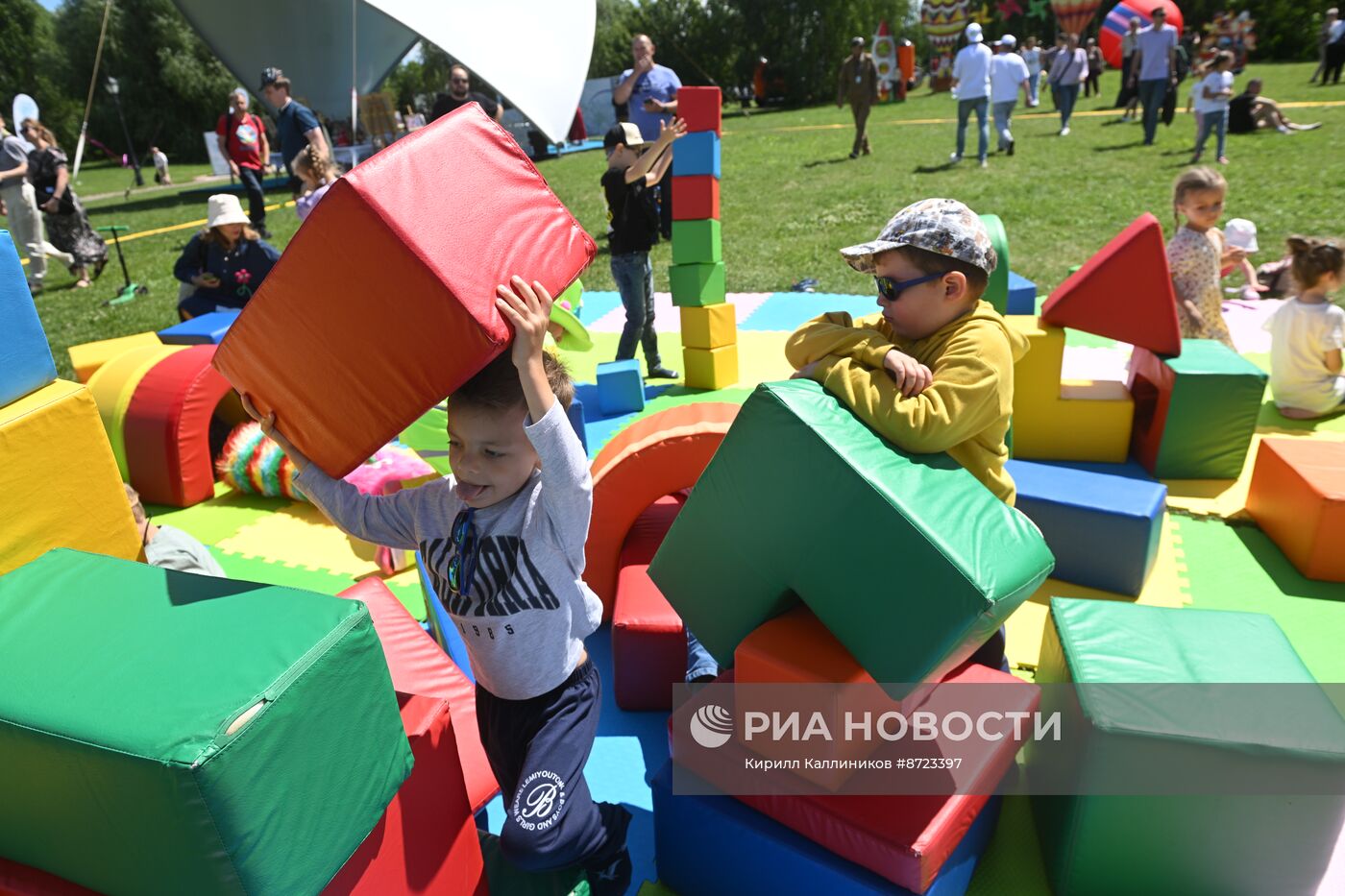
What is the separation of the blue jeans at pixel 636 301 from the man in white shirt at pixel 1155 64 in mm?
11746

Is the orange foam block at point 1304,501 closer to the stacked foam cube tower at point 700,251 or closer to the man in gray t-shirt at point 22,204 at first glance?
the stacked foam cube tower at point 700,251

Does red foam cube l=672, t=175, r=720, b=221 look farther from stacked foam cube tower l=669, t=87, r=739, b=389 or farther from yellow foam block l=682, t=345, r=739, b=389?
yellow foam block l=682, t=345, r=739, b=389

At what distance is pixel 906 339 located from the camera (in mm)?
2449

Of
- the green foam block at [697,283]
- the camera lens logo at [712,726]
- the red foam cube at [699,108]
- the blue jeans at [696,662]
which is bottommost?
the blue jeans at [696,662]

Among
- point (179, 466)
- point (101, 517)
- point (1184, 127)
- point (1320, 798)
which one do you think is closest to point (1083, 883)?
point (1320, 798)

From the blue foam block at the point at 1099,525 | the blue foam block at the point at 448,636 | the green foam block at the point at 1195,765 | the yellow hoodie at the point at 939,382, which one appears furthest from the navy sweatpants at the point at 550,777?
the blue foam block at the point at 1099,525

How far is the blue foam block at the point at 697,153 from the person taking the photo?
569cm

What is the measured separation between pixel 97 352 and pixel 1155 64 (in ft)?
51.3

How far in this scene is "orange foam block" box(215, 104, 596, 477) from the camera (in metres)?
1.61

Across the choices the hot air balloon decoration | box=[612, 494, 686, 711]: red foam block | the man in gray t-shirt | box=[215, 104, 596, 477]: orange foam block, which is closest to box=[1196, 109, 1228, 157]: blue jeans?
box=[612, 494, 686, 711]: red foam block

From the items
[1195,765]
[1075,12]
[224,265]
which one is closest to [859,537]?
[1195,765]

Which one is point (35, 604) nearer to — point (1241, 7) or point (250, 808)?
point (250, 808)

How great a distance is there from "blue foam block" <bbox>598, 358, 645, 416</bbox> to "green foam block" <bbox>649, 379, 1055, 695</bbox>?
352 centimetres

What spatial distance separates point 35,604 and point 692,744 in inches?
62.9
